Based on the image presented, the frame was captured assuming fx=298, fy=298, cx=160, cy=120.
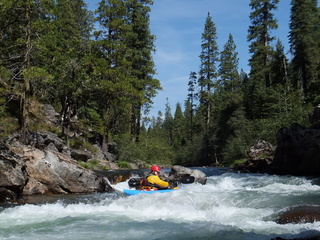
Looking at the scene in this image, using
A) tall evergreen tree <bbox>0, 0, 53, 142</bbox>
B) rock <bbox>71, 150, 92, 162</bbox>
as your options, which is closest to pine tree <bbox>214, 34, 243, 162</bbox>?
rock <bbox>71, 150, 92, 162</bbox>

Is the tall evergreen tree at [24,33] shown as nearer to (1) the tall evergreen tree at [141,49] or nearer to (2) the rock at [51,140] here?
(2) the rock at [51,140]

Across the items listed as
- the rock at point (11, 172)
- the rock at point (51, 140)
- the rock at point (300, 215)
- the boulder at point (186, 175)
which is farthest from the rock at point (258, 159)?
the rock at point (11, 172)

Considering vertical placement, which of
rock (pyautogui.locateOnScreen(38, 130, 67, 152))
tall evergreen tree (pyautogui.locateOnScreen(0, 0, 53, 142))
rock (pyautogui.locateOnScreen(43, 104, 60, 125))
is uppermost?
tall evergreen tree (pyautogui.locateOnScreen(0, 0, 53, 142))

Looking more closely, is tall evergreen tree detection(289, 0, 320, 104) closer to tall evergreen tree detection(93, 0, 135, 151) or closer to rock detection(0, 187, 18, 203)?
tall evergreen tree detection(93, 0, 135, 151)

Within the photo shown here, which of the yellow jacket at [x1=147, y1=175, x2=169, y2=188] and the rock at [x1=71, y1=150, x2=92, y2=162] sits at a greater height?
the rock at [x1=71, y1=150, x2=92, y2=162]

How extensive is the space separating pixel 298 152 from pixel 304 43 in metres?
18.9

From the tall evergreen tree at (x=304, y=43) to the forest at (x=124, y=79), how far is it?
0.10 meters

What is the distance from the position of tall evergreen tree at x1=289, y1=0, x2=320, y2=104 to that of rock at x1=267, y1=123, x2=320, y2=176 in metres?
15.3

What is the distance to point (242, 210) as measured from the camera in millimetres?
7469

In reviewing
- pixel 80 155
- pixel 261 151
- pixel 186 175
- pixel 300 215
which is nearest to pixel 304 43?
pixel 261 151

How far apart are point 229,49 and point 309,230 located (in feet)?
137

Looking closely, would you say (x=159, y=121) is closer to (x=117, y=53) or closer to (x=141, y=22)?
(x=141, y=22)

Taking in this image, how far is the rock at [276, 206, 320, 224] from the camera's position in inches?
241

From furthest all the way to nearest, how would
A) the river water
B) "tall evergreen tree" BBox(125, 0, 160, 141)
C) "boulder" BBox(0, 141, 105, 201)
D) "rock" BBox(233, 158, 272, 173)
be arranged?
"tall evergreen tree" BBox(125, 0, 160, 141), "rock" BBox(233, 158, 272, 173), "boulder" BBox(0, 141, 105, 201), the river water
